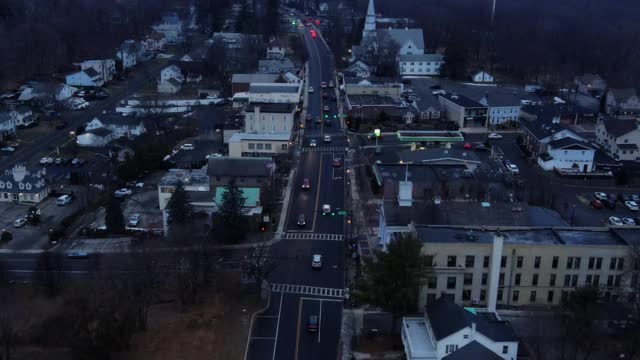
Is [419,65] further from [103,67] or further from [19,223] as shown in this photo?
[19,223]

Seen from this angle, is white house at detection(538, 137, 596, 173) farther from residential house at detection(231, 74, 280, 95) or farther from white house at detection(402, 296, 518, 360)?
Answer: residential house at detection(231, 74, 280, 95)

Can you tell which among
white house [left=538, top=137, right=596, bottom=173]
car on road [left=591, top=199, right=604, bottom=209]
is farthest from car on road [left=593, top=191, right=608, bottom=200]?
white house [left=538, top=137, right=596, bottom=173]

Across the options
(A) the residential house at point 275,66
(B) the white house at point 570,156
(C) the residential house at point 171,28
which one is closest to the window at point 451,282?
(B) the white house at point 570,156

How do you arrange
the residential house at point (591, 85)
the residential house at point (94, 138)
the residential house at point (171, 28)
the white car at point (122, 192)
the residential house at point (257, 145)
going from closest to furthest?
the white car at point (122, 192)
the residential house at point (257, 145)
the residential house at point (94, 138)
the residential house at point (591, 85)
the residential house at point (171, 28)

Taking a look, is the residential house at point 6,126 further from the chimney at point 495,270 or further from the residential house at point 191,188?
the chimney at point 495,270

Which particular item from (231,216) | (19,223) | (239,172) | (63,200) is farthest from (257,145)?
(19,223)

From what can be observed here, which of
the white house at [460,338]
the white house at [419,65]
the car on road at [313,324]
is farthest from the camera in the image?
the white house at [419,65]
